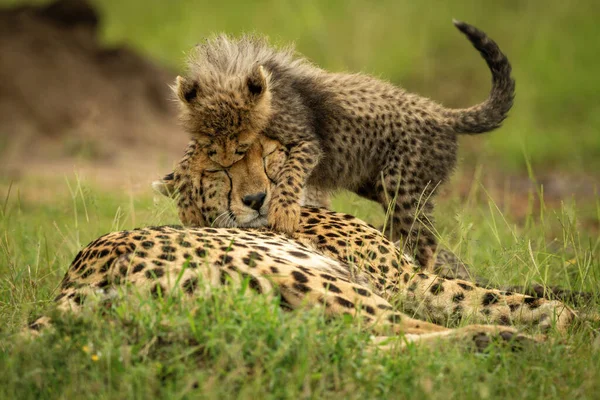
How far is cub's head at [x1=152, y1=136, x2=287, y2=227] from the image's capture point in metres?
4.73

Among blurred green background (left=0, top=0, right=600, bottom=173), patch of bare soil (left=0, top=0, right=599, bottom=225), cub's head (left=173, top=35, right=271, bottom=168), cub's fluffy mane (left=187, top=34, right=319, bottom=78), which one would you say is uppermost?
blurred green background (left=0, top=0, right=600, bottom=173)

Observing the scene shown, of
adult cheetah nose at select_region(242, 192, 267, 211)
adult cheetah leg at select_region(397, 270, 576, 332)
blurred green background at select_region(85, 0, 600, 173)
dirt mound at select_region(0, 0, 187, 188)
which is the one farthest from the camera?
blurred green background at select_region(85, 0, 600, 173)

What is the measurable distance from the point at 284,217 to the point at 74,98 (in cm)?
861

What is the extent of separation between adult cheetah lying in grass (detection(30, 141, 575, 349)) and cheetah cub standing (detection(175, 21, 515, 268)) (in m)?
0.22

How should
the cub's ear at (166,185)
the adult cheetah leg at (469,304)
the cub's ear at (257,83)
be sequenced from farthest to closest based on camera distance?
the cub's ear at (166,185) < the cub's ear at (257,83) < the adult cheetah leg at (469,304)

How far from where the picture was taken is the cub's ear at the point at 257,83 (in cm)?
498

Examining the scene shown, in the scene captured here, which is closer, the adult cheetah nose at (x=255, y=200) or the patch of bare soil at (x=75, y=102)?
the adult cheetah nose at (x=255, y=200)

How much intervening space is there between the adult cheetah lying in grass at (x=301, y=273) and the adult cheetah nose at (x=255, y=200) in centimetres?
Answer: 4

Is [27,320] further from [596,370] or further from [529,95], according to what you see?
[529,95]

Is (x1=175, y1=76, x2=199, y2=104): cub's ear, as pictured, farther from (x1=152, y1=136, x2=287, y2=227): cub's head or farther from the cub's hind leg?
the cub's hind leg

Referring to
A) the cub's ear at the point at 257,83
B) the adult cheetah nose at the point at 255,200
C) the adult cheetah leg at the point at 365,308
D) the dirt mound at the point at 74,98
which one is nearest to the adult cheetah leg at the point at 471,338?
the adult cheetah leg at the point at 365,308

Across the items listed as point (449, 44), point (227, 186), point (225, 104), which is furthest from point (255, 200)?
point (449, 44)

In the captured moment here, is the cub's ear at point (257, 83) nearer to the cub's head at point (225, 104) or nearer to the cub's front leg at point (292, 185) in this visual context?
the cub's head at point (225, 104)

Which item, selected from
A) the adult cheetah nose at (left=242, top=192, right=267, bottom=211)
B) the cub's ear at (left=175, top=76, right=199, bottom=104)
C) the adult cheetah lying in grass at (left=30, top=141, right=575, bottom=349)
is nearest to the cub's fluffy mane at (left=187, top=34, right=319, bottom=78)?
the cub's ear at (left=175, top=76, right=199, bottom=104)
